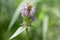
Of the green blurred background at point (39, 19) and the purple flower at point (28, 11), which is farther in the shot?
the green blurred background at point (39, 19)

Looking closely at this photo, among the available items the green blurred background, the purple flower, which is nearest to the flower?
the purple flower

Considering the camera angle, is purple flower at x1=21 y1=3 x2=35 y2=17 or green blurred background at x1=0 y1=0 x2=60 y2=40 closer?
purple flower at x1=21 y1=3 x2=35 y2=17

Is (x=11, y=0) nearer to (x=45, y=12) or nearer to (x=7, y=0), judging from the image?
(x=7, y=0)

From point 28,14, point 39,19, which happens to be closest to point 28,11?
point 28,14

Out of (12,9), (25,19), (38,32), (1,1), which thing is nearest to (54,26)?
(38,32)

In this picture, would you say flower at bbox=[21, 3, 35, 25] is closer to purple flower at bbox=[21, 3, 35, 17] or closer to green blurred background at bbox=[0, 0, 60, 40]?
purple flower at bbox=[21, 3, 35, 17]

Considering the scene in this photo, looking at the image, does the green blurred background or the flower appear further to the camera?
the green blurred background

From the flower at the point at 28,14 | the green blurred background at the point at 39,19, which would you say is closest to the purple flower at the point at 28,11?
the flower at the point at 28,14

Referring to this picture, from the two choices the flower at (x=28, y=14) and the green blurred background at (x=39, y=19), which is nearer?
the flower at (x=28, y=14)

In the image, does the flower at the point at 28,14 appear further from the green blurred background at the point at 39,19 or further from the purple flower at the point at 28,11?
the green blurred background at the point at 39,19
